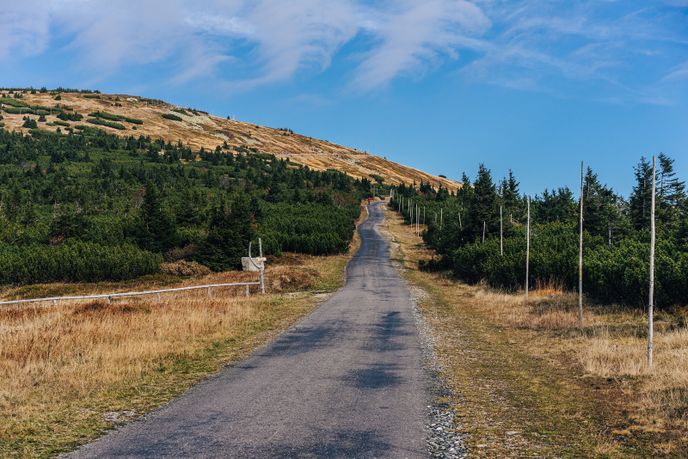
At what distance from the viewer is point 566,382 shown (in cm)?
1140

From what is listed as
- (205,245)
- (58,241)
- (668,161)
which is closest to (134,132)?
(58,241)

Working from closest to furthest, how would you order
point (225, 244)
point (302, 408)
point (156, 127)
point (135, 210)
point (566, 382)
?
1. point (302, 408)
2. point (566, 382)
3. point (225, 244)
4. point (135, 210)
5. point (156, 127)

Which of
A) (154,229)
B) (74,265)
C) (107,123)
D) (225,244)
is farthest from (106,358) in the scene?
(107,123)

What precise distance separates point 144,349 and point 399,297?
18.2 meters

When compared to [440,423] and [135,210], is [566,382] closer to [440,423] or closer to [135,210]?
[440,423]

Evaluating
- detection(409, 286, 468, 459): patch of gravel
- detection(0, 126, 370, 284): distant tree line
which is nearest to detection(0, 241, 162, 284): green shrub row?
detection(0, 126, 370, 284): distant tree line

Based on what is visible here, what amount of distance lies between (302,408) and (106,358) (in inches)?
254

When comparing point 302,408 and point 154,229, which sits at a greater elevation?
point 154,229

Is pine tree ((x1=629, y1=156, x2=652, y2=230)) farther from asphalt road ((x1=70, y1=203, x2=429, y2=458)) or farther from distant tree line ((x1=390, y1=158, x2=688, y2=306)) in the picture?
asphalt road ((x1=70, y1=203, x2=429, y2=458))

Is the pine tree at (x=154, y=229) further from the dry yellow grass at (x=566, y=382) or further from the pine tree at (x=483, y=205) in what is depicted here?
the dry yellow grass at (x=566, y=382)

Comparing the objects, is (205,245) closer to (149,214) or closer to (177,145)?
A: (149,214)

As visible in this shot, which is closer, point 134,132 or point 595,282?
point 595,282

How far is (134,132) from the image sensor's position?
158375mm

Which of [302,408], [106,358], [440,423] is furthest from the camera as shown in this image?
[106,358]
